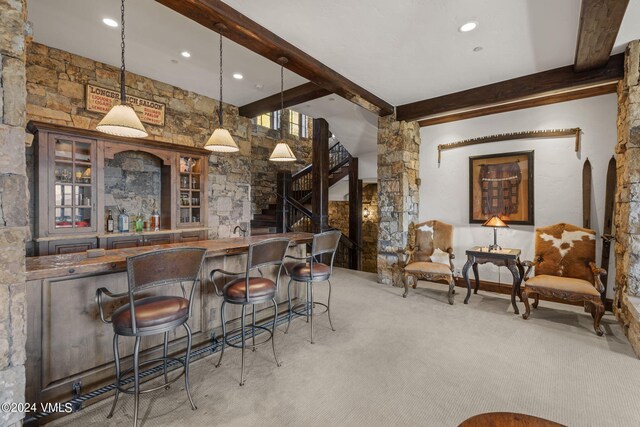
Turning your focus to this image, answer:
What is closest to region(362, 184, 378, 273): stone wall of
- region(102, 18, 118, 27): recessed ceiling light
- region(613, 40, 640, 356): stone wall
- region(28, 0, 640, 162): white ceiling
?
region(28, 0, 640, 162): white ceiling

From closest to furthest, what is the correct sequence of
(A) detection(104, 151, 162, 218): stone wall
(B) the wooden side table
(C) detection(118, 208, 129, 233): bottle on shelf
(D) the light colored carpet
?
(D) the light colored carpet → (B) the wooden side table → (C) detection(118, 208, 129, 233): bottle on shelf → (A) detection(104, 151, 162, 218): stone wall

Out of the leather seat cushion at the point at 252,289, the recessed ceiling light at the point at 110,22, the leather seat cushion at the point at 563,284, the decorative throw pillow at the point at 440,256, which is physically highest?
the recessed ceiling light at the point at 110,22

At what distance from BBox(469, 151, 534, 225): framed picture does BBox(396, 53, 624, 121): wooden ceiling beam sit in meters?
0.87

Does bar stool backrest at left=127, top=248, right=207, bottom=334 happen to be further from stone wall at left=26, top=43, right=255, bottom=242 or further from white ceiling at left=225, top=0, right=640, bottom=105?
stone wall at left=26, top=43, right=255, bottom=242

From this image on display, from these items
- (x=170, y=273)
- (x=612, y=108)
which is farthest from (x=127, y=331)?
(x=612, y=108)

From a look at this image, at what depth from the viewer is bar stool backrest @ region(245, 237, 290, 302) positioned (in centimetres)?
221

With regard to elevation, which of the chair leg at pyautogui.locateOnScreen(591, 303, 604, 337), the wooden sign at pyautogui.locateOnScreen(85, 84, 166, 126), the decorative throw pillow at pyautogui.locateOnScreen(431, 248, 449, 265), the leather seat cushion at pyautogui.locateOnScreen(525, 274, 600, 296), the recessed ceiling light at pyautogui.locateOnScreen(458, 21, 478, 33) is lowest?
the chair leg at pyautogui.locateOnScreen(591, 303, 604, 337)

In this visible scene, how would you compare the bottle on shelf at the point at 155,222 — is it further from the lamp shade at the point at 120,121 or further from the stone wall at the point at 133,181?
the lamp shade at the point at 120,121

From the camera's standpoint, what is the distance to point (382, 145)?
5016mm

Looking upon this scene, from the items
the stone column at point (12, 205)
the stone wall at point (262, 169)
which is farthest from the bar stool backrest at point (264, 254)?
the stone wall at point (262, 169)

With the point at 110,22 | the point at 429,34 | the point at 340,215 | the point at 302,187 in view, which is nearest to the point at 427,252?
the point at 429,34

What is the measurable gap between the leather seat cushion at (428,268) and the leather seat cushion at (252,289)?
8.14 feet

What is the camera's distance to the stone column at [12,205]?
4.50 ft

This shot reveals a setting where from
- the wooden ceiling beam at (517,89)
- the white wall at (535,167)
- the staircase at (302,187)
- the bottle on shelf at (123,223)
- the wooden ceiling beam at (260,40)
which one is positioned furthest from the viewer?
the staircase at (302,187)
